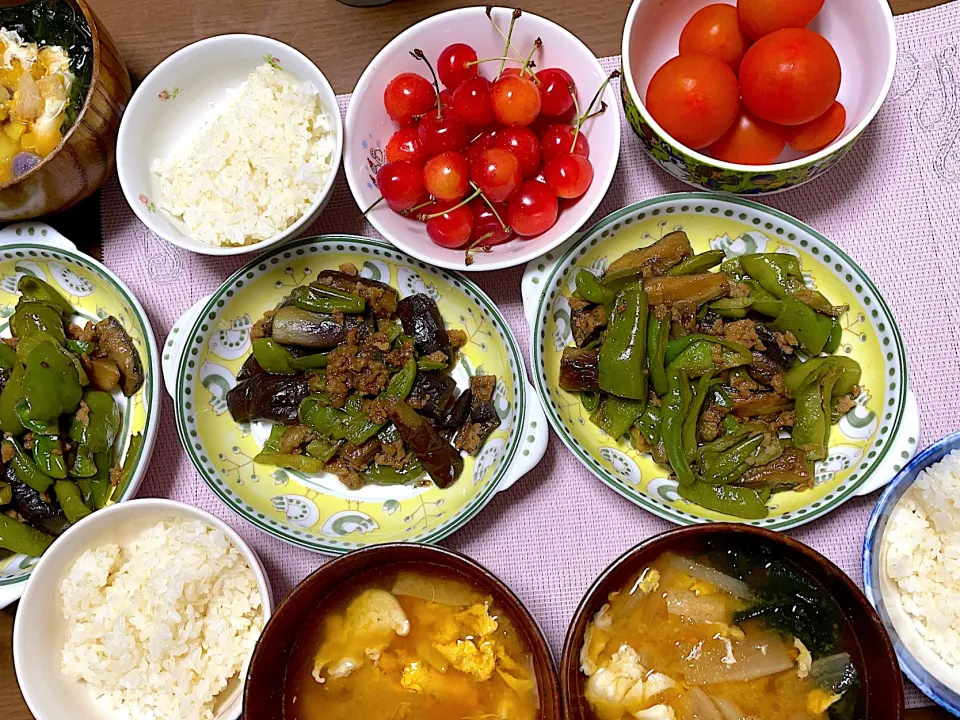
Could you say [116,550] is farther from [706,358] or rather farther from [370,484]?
[706,358]

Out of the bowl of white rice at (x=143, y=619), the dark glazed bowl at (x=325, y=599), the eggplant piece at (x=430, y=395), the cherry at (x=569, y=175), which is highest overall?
the cherry at (x=569, y=175)

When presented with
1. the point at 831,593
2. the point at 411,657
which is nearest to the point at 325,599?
the point at 411,657

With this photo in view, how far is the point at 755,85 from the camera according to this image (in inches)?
68.1

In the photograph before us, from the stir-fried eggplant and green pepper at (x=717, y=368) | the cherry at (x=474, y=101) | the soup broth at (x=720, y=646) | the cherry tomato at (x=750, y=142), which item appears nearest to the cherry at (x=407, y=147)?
the cherry at (x=474, y=101)

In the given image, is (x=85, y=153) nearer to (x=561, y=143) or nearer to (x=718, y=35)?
(x=561, y=143)

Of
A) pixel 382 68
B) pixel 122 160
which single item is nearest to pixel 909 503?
pixel 382 68

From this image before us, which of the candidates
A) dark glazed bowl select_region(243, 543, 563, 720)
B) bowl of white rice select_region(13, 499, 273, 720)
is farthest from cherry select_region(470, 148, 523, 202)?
bowl of white rice select_region(13, 499, 273, 720)

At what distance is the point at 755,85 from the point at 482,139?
2.07ft

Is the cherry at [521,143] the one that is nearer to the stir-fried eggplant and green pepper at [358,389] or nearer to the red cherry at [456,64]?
the red cherry at [456,64]

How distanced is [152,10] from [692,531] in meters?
1.92

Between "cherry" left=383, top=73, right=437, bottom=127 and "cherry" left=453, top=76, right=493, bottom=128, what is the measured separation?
0.07 meters

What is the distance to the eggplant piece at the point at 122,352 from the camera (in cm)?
202

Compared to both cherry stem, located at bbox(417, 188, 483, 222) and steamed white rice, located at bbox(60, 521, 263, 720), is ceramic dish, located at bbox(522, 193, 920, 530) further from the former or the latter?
steamed white rice, located at bbox(60, 521, 263, 720)

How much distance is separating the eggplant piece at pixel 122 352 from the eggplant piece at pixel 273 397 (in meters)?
0.28
